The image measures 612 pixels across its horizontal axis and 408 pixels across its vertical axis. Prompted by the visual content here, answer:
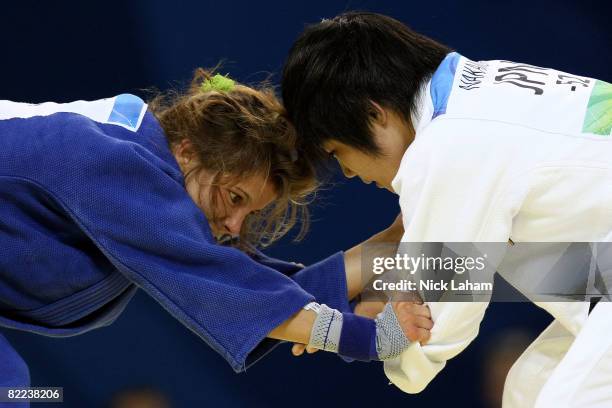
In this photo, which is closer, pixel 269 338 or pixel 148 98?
pixel 269 338

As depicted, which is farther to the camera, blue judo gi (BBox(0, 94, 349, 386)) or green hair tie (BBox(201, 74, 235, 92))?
green hair tie (BBox(201, 74, 235, 92))

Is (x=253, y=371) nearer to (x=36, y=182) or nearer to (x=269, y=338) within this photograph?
(x=269, y=338)

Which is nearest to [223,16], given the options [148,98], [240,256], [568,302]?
[148,98]

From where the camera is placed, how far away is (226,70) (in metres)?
2.28

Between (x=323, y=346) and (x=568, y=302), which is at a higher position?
(x=568, y=302)

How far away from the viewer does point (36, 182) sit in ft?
4.60

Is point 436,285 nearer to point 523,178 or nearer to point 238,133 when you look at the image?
point 523,178

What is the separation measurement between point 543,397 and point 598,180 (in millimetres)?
313

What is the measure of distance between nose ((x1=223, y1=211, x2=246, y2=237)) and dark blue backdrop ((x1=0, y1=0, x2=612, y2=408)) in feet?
2.11

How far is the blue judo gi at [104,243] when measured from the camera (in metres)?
1.40

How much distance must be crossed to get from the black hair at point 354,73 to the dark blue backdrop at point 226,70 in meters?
0.71

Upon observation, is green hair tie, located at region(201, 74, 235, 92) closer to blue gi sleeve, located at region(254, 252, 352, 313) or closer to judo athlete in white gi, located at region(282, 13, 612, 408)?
judo athlete in white gi, located at region(282, 13, 612, 408)

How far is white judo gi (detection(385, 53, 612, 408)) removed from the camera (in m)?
1.26

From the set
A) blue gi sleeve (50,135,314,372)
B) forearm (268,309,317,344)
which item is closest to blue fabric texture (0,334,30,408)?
blue gi sleeve (50,135,314,372)
